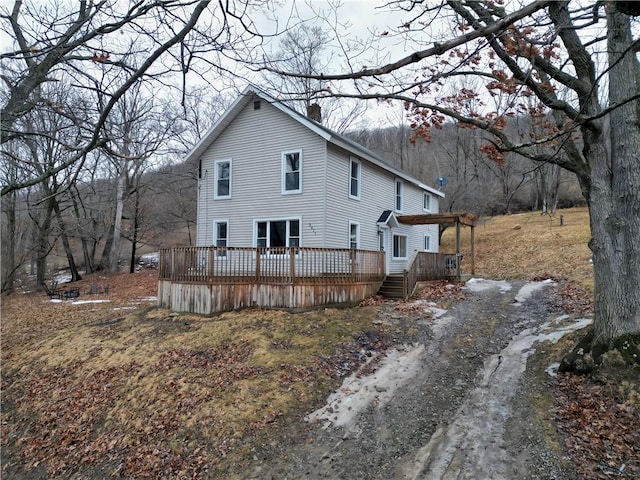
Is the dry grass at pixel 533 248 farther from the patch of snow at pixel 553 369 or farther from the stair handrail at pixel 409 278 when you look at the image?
the patch of snow at pixel 553 369

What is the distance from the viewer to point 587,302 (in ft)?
36.7

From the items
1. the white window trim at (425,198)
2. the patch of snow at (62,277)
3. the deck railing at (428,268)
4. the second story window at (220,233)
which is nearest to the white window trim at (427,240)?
the white window trim at (425,198)

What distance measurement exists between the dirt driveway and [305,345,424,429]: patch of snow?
0.06ft

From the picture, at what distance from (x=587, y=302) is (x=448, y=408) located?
24.9 feet

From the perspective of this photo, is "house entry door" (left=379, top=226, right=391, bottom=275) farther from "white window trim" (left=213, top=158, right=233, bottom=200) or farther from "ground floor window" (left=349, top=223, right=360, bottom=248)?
"white window trim" (left=213, top=158, right=233, bottom=200)

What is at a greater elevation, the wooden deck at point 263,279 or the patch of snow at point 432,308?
the wooden deck at point 263,279

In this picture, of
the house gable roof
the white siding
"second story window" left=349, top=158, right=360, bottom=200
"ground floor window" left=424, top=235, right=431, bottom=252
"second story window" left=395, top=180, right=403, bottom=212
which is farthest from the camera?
"ground floor window" left=424, top=235, right=431, bottom=252

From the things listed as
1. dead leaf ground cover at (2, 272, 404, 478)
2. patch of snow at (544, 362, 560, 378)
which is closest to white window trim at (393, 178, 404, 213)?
dead leaf ground cover at (2, 272, 404, 478)

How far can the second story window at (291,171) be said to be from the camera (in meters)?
14.9

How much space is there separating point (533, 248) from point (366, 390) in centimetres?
2119

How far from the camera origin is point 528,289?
581 inches

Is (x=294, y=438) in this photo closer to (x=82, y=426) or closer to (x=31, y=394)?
(x=82, y=426)

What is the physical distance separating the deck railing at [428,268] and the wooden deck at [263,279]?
5.75 feet

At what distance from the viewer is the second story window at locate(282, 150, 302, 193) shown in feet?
48.8
